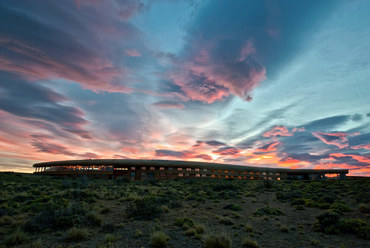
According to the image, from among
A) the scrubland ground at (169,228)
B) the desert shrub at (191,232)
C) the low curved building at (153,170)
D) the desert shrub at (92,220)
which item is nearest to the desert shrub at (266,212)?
the scrubland ground at (169,228)

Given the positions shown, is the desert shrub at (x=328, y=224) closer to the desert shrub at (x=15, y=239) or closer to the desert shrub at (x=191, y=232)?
the desert shrub at (x=191, y=232)

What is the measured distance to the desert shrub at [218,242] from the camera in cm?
798

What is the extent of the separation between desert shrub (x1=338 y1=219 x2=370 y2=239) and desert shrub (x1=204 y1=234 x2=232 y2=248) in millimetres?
7894

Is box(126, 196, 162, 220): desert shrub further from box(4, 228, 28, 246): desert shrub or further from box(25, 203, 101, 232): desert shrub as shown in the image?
box(4, 228, 28, 246): desert shrub

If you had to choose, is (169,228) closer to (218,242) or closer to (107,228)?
(107,228)

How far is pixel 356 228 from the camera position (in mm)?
10969

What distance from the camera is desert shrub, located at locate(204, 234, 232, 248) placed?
7.98 metres

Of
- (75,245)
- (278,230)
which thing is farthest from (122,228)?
(278,230)

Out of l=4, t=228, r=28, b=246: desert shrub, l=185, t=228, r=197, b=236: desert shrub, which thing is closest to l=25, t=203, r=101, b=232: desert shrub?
l=4, t=228, r=28, b=246: desert shrub

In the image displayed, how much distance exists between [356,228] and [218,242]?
872cm

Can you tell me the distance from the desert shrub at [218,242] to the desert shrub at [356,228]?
7.89 metres

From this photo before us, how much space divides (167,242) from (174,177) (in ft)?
179

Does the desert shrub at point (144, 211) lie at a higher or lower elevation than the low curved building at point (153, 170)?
lower

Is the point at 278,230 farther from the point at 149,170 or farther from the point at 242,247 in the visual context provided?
the point at 149,170
